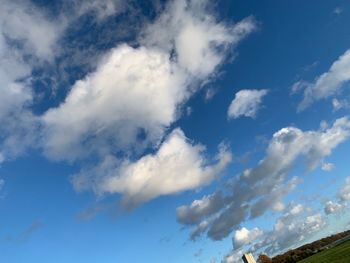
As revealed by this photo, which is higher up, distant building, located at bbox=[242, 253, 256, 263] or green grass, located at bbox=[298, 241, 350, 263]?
green grass, located at bbox=[298, 241, 350, 263]

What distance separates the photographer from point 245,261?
19.2m

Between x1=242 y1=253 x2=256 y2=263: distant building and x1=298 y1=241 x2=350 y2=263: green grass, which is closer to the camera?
x1=242 y1=253 x2=256 y2=263: distant building

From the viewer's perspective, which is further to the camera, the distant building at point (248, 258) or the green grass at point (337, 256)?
the green grass at point (337, 256)

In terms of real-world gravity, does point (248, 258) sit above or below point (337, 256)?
below

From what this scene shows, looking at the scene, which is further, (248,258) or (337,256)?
(337,256)

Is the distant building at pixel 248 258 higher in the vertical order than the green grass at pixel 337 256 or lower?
lower
